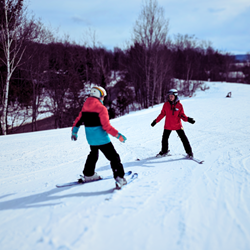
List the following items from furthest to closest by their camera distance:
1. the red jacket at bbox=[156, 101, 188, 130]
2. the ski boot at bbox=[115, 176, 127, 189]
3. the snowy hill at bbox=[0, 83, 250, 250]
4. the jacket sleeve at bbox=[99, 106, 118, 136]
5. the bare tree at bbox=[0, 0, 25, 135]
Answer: the bare tree at bbox=[0, 0, 25, 135] → the red jacket at bbox=[156, 101, 188, 130] → the ski boot at bbox=[115, 176, 127, 189] → the jacket sleeve at bbox=[99, 106, 118, 136] → the snowy hill at bbox=[0, 83, 250, 250]

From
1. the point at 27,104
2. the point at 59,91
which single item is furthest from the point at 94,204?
the point at 59,91

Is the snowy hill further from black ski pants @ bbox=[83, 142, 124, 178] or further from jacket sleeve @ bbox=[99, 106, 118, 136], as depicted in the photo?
jacket sleeve @ bbox=[99, 106, 118, 136]

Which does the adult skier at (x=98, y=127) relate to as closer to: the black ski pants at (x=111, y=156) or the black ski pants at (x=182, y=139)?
the black ski pants at (x=111, y=156)

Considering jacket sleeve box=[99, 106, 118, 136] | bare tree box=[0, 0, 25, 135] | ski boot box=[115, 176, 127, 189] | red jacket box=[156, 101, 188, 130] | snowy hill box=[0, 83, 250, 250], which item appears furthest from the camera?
bare tree box=[0, 0, 25, 135]

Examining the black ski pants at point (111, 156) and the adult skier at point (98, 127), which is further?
the black ski pants at point (111, 156)

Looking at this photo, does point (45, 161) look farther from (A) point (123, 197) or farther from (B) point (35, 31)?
(B) point (35, 31)

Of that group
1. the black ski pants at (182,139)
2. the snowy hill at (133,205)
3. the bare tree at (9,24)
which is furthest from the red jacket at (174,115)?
the bare tree at (9,24)

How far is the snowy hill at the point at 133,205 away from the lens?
72.9 inches

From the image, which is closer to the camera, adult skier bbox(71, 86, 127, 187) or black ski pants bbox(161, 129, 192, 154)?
adult skier bbox(71, 86, 127, 187)

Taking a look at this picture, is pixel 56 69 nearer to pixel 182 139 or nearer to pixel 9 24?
pixel 9 24

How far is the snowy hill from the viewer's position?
1.85 meters

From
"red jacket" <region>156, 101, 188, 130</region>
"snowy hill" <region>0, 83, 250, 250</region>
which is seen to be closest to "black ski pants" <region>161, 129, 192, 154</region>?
"red jacket" <region>156, 101, 188, 130</region>

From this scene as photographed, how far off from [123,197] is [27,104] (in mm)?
19552

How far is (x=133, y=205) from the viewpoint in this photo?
2.41 m
